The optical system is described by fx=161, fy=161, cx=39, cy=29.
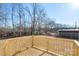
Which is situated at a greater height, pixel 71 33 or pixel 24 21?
pixel 24 21

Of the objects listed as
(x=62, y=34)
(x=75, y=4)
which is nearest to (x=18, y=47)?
(x=62, y=34)

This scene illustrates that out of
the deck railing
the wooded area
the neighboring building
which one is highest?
the wooded area

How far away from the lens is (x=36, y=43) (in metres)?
2.23

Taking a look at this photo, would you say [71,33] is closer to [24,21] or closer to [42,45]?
[42,45]

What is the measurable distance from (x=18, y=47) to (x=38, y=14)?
1.74ft

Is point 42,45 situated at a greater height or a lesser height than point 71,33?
lesser

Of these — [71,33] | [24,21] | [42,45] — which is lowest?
[42,45]

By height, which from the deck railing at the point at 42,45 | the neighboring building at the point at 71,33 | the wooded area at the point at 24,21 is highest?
the wooded area at the point at 24,21

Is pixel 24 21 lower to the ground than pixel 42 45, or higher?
higher

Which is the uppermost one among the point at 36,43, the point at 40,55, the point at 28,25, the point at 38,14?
the point at 38,14

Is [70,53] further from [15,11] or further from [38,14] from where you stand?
[15,11]

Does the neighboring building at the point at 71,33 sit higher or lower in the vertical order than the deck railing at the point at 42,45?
higher

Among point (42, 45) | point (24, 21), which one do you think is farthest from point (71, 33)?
point (24, 21)

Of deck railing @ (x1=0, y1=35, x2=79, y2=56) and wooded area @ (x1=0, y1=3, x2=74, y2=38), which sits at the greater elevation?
wooded area @ (x1=0, y1=3, x2=74, y2=38)
